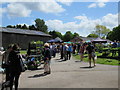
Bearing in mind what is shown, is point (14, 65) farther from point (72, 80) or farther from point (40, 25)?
point (40, 25)

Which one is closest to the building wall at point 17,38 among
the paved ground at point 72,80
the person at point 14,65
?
the paved ground at point 72,80

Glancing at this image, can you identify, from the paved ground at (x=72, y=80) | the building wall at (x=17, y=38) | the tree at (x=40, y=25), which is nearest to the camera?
the paved ground at (x=72, y=80)

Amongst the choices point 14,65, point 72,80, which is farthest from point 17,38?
point 14,65

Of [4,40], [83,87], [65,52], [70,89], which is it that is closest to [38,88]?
[70,89]

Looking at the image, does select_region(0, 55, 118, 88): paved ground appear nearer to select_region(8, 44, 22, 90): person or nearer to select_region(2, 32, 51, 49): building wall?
select_region(8, 44, 22, 90): person

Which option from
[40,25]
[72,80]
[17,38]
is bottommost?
[72,80]

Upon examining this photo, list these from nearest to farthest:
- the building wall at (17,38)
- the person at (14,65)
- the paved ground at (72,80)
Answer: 1. the person at (14,65)
2. the paved ground at (72,80)
3. the building wall at (17,38)

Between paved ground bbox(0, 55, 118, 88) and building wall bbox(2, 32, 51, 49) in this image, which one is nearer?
paved ground bbox(0, 55, 118, 88)

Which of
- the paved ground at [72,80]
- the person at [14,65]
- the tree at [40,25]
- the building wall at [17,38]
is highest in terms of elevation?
the tree at [40,25]

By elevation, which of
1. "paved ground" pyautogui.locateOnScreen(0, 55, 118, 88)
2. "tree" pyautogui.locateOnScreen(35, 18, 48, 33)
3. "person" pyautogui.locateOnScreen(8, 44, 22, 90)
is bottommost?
"paved ground" pyautogui.locateOnScreen(0, 55, 118, 88)

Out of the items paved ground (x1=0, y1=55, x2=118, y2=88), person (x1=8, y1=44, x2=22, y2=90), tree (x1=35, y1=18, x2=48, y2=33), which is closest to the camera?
person (x1=8, y1=44, x2=22, y2=90)

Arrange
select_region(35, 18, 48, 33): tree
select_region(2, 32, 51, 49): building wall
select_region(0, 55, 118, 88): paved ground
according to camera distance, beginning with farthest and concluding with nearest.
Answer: select_region(35, 18, 48, 33): tree
select_region(2, 32, 51, 49): building wall
select_region(0, 55, 118, 88): paved ground

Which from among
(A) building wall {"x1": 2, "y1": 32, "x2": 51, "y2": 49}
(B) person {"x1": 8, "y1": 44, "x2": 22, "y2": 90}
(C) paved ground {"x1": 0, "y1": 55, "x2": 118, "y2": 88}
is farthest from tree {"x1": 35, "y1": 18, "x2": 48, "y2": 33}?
(B) person {"x1": 8, "y1": 44, "x2": 22, "y2": 90}

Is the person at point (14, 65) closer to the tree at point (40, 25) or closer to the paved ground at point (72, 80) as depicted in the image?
the paved ground at point (72, 80)
